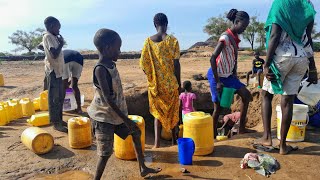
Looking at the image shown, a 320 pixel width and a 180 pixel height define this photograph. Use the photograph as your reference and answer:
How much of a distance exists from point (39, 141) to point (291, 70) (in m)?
3.23

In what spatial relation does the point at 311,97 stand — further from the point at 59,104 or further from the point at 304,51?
the point at 59,104

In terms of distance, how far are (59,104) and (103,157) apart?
221cm

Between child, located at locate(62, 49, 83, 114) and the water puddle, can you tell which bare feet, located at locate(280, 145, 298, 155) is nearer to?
the water puddle

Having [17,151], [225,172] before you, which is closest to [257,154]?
[225,172]

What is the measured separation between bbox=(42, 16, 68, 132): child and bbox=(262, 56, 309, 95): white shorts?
3.19m

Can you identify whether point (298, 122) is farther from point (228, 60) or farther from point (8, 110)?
point (8, 110)

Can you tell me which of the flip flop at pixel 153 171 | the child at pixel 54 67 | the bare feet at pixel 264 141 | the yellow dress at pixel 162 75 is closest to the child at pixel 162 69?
the yellow dress at pixel 162 75

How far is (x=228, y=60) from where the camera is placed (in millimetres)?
4570

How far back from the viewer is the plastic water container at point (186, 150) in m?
3.65

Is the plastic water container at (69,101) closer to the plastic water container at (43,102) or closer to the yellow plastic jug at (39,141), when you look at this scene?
the plastic water container at (43,102)

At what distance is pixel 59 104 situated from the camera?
17.1 feet

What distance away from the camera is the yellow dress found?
14.7ft

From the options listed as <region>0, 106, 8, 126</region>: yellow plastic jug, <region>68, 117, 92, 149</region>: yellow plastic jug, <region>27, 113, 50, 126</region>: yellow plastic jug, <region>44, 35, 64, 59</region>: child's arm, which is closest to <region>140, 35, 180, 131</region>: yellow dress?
<region>68, 117, 92, 149</region>: yellow plastic jug

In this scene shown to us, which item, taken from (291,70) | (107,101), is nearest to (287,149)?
(291,70)
